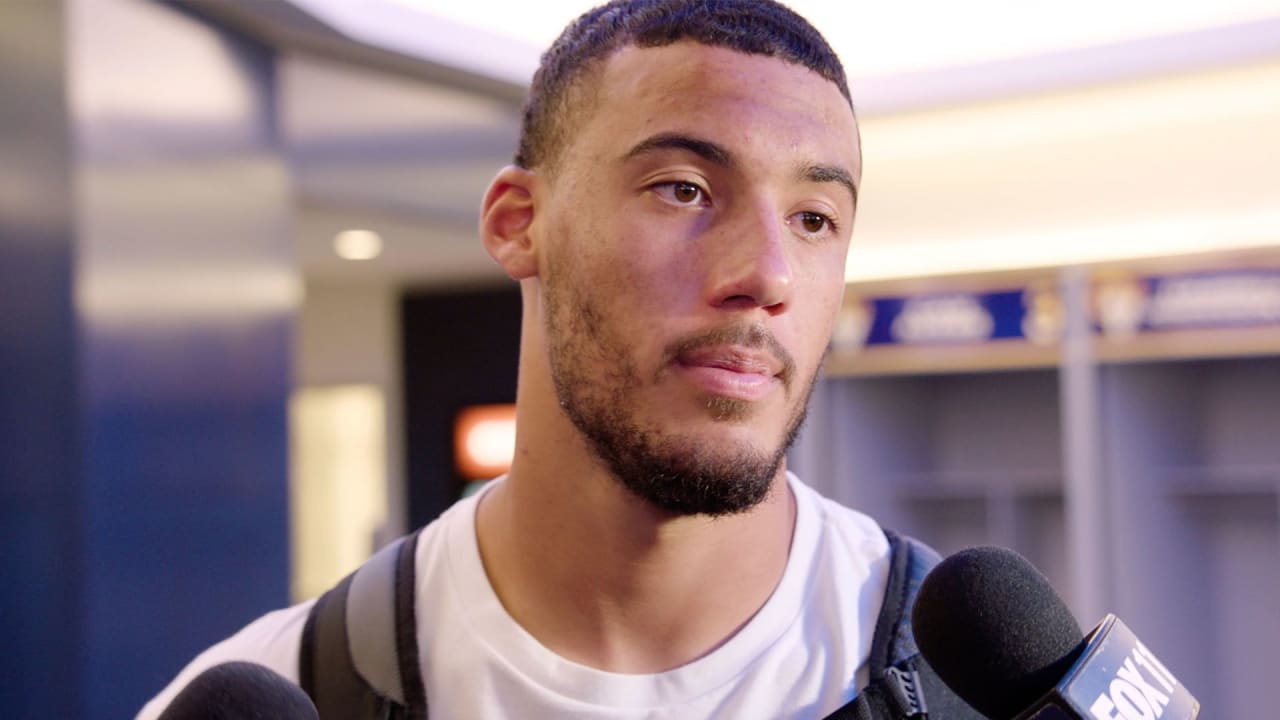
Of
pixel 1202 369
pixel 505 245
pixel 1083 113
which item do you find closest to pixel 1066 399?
pixel 1202 369

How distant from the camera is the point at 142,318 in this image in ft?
9.70

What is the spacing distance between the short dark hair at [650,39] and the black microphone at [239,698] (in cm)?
50

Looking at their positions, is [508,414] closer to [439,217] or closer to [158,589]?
[439,217]

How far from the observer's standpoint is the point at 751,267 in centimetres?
97

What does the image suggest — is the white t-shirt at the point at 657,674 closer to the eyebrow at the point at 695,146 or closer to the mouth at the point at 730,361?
the mouth at the point at 730,361

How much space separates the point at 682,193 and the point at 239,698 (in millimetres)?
477

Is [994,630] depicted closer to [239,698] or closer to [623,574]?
[623,574]

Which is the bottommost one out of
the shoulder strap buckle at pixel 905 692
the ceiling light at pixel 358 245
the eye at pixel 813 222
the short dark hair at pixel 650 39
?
the shoulder strap buckle at pixel 905 692

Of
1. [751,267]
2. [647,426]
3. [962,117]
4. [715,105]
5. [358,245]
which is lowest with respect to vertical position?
[647,426]

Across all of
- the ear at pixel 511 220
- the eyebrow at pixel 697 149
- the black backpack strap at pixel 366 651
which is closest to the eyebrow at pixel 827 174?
the eyebrow at pixel 697 149

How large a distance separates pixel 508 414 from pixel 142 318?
4.74m

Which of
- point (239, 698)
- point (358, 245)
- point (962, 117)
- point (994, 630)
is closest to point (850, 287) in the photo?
point (962, 117)

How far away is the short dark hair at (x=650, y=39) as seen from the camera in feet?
3.50

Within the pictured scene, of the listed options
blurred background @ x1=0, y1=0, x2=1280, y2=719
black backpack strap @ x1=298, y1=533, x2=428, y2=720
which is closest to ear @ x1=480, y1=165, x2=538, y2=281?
black backpack strap @ x1=298, y1=533, x2=428, y2=720
